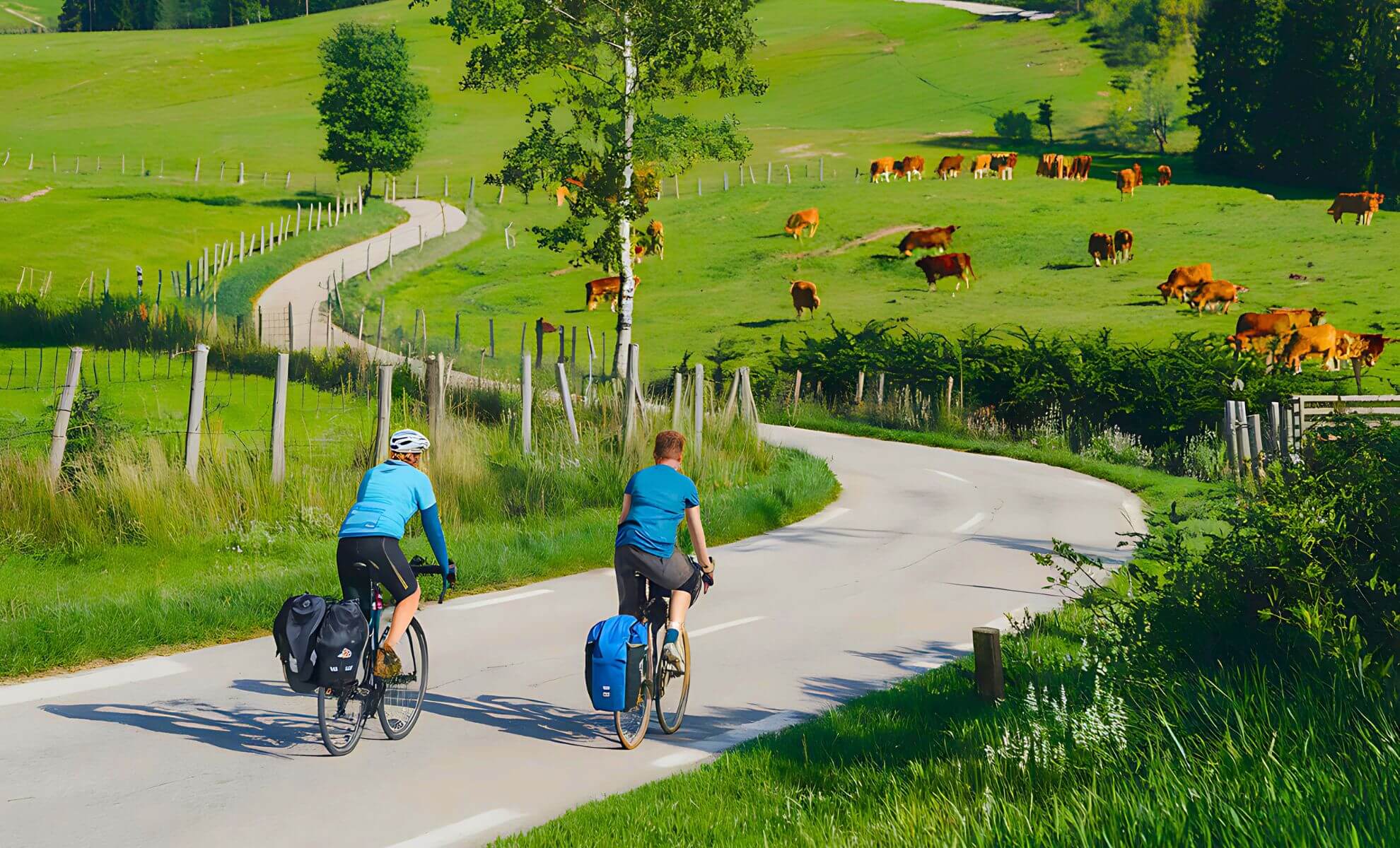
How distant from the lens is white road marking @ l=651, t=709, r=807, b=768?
333 inches

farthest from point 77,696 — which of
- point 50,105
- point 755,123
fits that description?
point 50,105

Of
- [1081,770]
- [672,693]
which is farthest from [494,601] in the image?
[1081,770]

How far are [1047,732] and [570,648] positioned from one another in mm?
5080

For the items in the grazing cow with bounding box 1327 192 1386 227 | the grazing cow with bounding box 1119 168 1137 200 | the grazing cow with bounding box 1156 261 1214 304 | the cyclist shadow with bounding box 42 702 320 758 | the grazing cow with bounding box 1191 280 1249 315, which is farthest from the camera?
the grazing cow with bounding box 1119 168 1137 200

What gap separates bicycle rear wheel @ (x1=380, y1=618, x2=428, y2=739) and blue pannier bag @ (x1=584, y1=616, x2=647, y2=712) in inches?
48.8

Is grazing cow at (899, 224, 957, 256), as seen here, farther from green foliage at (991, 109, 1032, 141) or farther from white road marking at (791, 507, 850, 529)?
green foliage at (991, 109, 1032, 141)

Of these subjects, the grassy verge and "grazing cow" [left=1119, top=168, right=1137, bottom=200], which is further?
"grazing cow" [left=1119, top=168, right=1137, bottom=200]

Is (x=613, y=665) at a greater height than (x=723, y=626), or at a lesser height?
greater

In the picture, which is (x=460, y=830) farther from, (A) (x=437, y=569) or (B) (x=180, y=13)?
(B) (x=180, y=13)

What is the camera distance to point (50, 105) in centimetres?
12938

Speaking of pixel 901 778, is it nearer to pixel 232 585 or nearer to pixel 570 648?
pixel 570 648

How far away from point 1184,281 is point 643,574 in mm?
→ 44295

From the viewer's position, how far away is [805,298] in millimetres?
49969

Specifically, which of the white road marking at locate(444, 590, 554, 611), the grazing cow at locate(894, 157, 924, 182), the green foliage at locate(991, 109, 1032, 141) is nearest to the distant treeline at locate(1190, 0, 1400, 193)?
the grazing cow at locate(894, 157, 924, 182)
